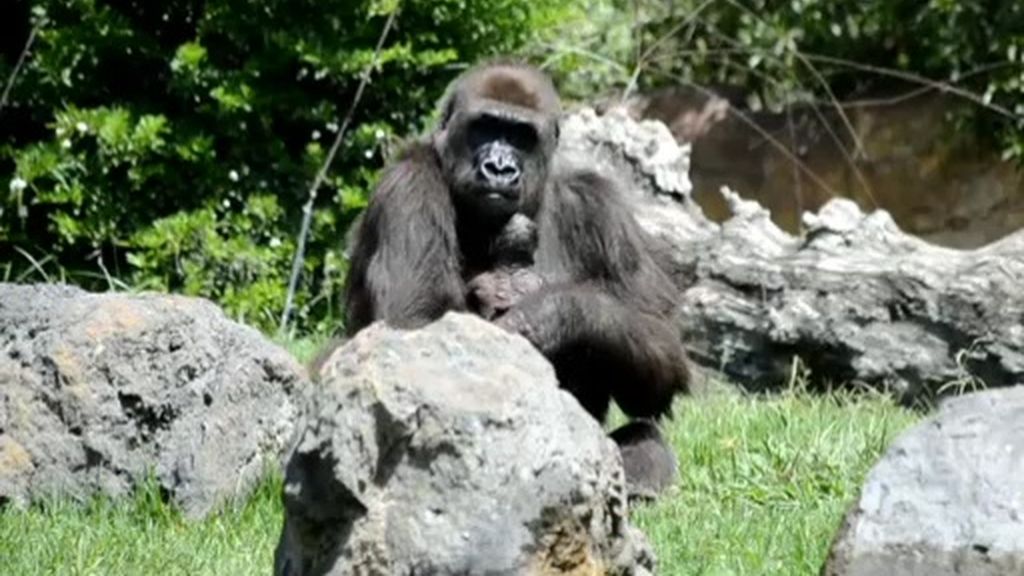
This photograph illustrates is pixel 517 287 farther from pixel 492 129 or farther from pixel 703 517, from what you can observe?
pixel 703 517

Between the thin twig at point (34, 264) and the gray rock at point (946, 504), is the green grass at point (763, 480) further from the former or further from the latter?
the thin twig at point (34, 264)

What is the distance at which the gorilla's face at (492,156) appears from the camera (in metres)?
6.52

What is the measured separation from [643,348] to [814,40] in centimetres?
736

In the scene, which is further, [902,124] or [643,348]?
[902,124]

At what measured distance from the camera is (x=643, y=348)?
21.2 feet

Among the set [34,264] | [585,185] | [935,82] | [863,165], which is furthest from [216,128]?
[863,165]

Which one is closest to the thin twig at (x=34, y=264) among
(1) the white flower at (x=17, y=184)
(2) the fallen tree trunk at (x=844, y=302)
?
(1) the white flower at (x=17, y=184)

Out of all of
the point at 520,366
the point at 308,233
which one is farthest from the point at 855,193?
the point at 520,366

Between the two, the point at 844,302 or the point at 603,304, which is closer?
the point at 603,304

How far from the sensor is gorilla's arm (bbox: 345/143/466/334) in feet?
21.0

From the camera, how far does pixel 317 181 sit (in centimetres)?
930

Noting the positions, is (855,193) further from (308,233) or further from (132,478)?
(132,478)

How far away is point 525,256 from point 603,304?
0.37 meters

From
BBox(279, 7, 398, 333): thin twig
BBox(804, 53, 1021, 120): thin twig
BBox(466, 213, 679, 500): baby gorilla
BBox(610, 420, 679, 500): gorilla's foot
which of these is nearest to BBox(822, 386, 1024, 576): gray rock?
BBox(610, 420, 679, 500): gorilla's foot
